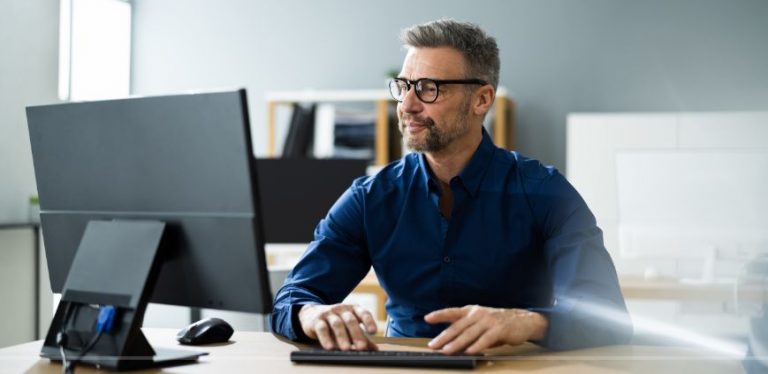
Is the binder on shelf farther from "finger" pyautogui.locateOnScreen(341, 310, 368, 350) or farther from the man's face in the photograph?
"finger" pyautogui.locateOnScreen(341, 310, 368, 350)

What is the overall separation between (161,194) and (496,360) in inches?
18.1

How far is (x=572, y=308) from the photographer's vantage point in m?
1.19

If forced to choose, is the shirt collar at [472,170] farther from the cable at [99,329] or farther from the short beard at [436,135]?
the cable at [99,329]

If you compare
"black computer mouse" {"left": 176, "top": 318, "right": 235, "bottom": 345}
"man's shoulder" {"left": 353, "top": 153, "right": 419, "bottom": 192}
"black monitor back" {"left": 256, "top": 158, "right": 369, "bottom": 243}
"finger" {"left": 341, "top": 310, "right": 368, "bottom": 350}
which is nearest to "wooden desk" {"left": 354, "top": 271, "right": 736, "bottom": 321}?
"black monitor back" {"left": 256, "top": 158, "right": 369, "bottom": 243}

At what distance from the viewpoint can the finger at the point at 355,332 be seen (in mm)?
1074

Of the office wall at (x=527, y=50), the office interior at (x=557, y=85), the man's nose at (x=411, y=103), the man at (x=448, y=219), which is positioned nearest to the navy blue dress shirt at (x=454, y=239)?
the man at (x=448, y=219)

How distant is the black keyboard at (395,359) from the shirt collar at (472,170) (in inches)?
17.8

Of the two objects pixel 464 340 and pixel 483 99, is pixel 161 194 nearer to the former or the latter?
pixel 464 340

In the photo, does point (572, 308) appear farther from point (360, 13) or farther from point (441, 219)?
point (360, 13)

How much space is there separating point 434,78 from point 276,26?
277 cm

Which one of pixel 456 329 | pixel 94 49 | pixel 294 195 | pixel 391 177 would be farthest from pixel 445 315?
pixel 94 49

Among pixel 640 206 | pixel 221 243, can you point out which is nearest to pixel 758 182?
pixel 640 206

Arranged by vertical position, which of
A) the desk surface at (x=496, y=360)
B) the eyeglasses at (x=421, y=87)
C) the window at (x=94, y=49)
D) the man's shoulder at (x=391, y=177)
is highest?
the window at (x=94, y=49)

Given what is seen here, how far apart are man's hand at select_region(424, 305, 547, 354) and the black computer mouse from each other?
0.31 m
